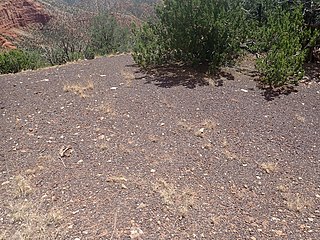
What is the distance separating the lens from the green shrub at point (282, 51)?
21.5ft

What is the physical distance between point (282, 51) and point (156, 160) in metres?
3.70

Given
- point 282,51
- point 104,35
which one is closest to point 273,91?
point 282,51

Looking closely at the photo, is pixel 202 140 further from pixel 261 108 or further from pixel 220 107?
pixel 261 108

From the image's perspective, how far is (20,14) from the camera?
257 ft

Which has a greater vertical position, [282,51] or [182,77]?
[282,51]

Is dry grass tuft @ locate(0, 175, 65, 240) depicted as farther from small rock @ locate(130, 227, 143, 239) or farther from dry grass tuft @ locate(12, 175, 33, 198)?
small rock @ locate(130, 227, 143, 239)

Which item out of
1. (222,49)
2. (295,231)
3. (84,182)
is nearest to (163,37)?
(222,49)

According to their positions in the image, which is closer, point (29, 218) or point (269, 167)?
point (29, 218)

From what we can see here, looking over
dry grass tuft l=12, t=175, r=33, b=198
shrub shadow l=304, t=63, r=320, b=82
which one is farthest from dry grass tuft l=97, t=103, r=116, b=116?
shrub shadow l=304, t=63, r=320, b=82

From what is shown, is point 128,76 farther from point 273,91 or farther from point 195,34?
point 273,91

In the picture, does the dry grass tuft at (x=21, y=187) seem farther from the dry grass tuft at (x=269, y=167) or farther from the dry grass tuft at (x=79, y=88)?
the dry grass tuft at (x=269, y=167)

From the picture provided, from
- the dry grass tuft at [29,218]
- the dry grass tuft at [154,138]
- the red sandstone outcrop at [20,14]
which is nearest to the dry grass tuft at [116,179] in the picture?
the dry grass tuft at [29,218]

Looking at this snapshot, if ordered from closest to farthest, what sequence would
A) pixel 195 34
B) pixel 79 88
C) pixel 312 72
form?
pixel 79 88 < pixel 195 34 < pixel 312 72

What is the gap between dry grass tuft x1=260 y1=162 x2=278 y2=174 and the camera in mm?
4246
